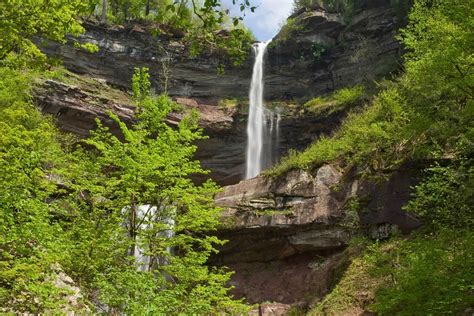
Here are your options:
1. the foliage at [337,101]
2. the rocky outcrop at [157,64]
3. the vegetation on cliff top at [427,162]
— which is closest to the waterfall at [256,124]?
the rocky outcrop at [157,64]

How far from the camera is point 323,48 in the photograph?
3488 cm

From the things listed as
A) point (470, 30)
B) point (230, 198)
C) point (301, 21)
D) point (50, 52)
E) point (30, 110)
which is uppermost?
point (301, 21)

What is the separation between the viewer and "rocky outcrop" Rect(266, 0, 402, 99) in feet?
108

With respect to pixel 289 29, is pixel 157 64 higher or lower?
lower

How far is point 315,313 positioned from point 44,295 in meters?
10.3

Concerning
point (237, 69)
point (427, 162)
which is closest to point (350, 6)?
point (237, 69)

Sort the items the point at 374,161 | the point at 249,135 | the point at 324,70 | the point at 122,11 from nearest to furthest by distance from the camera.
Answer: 1. the point at 374,161
2. the point at 249,135
3. the point at 324,70
4. the point at 122,11

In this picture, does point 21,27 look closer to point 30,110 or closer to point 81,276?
point 81,276

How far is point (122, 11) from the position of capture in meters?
38.5

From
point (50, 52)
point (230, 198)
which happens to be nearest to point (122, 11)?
point (50, 52)

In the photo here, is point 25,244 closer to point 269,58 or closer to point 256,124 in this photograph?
point 256,124

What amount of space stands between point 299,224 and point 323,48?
20067 millimetres

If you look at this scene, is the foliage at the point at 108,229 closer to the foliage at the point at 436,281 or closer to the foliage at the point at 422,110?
the foliage at the point at 436,281

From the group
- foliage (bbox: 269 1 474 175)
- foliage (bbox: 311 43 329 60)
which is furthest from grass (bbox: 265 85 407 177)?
foliage (bbox: 311 43 329 60)
